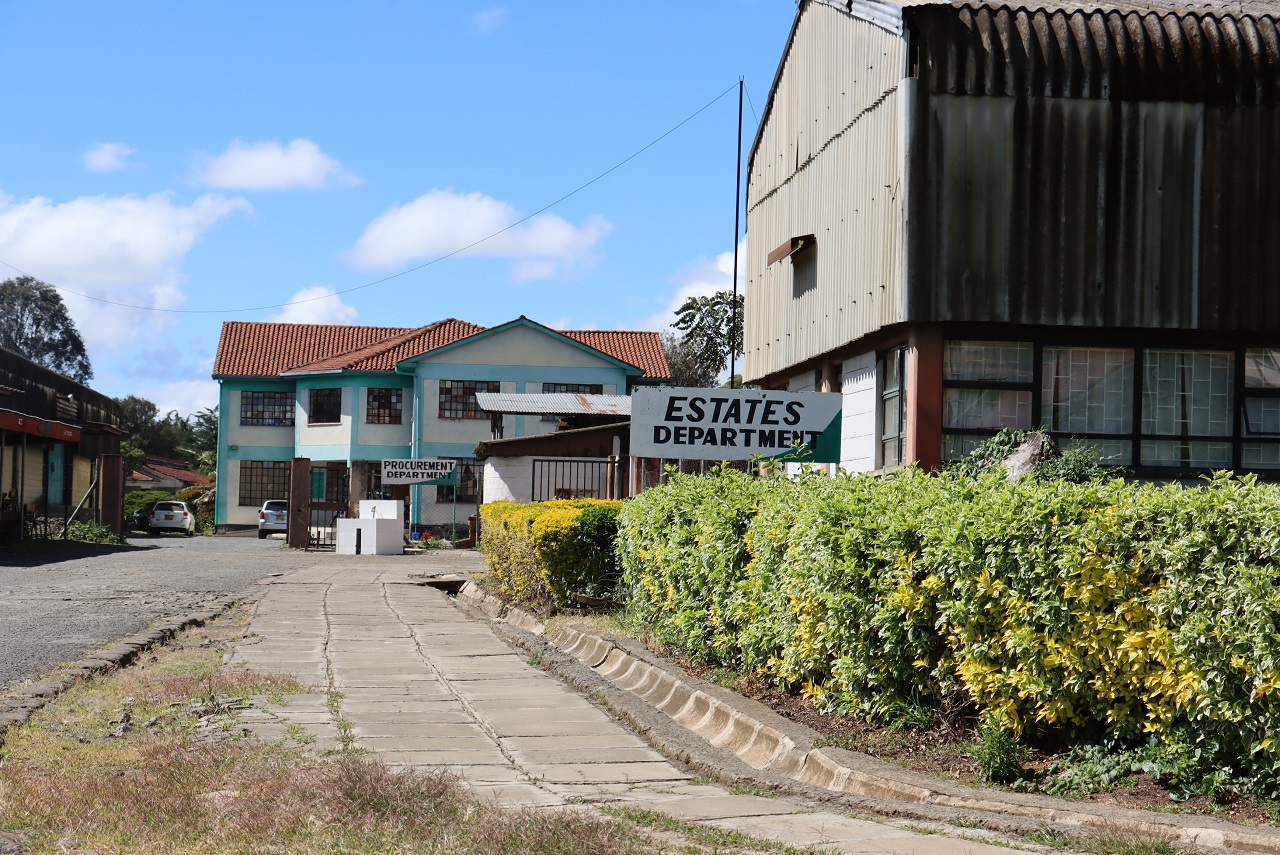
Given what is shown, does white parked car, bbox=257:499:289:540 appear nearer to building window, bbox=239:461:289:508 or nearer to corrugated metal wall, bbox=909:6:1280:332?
building window, bbox=239:461:289:508

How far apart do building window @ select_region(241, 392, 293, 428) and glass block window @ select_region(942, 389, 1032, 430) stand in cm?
4294

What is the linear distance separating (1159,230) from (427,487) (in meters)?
37.0

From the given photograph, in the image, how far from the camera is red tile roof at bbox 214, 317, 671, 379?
173 feet

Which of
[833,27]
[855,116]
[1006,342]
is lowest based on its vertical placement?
[1006,342]

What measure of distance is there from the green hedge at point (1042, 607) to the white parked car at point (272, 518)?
42079 millimetres

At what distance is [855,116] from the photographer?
58.3 feet

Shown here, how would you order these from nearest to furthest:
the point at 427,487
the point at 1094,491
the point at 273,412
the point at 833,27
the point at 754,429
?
the point at 1094,491
the point at 754,429
the point at 833,27
the point at 427,487
the point at 273,412

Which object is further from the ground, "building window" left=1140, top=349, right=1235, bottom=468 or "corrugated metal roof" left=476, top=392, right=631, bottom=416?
"corrugated metal roof" left=476, top=392, right=631, bottom=416

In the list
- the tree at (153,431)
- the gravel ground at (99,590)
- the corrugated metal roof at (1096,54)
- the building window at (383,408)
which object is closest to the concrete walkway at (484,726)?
the gravel ground at (99,590)

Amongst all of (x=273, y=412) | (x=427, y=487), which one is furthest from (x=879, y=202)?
(x=273, y=412)

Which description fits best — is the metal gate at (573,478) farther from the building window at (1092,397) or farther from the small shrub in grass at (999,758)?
the small shrub in grass at (999,758)

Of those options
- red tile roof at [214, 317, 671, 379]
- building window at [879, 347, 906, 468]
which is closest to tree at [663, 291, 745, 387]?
red tile roof at [214, 317, 671, 379]

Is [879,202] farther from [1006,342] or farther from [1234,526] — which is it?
[1234,526]

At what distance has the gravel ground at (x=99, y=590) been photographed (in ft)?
42.0
